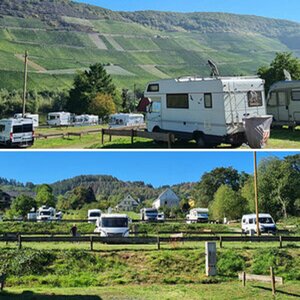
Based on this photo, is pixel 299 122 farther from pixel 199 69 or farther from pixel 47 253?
pixel 199 69

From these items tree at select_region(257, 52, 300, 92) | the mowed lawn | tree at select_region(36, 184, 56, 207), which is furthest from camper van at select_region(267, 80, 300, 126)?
tree at select_region(36, 184, 56, 207)

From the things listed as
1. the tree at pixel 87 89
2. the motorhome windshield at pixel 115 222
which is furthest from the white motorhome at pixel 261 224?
the tree at pixel 87 89

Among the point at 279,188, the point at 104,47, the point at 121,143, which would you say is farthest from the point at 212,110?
the point at 104,47

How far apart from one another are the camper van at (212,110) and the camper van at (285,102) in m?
5.61

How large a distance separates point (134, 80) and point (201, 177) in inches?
1129

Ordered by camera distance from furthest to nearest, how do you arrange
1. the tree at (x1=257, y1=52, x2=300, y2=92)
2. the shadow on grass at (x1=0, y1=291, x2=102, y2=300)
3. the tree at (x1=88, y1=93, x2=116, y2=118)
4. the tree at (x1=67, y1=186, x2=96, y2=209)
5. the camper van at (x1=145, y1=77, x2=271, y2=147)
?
the tree at (x1=67, y1=186, x2=96, y2=209) < the tree at (x1=88, y1=93, x2=116, y2=118) < the tree at (x1=257, y1=52, x2=300, y2=92) < the camper van at (x1=145, y1=77, x2=271, y2=147) < the shadow on grass at (x1=0, y1=291, x2=102, y2=300)

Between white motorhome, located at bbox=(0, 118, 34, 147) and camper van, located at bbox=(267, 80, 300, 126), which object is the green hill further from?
white motorhome, located at bbox=(0, 118, 34, 147)

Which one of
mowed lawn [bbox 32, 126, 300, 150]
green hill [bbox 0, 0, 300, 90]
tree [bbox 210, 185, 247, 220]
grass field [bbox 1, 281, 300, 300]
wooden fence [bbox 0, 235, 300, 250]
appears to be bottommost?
grass field [bbox 1, 281, 300, 300]

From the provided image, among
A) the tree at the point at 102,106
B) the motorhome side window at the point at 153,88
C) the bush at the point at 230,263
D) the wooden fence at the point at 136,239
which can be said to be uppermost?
the tree at the point at 102,106

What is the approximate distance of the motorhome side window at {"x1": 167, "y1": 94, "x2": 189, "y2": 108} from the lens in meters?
13.9

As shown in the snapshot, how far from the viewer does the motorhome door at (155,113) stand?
14.8 m

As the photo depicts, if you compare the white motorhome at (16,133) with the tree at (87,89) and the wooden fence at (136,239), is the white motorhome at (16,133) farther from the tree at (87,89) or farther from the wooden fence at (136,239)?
the tree at (87,89)

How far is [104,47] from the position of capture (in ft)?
418

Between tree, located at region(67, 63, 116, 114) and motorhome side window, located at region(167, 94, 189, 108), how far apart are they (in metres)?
18.0
